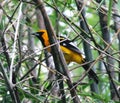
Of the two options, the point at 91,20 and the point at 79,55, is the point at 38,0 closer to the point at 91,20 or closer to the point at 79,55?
the point at 79,55

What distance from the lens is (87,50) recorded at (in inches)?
121

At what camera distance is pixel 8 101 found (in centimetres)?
266

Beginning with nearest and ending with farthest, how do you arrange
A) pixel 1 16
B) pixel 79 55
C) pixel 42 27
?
pixel 1 16 → pixel 42 27 → pixel 79 55

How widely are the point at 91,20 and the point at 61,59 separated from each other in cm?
296

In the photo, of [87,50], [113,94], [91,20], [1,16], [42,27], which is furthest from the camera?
[91,20]

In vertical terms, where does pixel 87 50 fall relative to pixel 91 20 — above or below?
below

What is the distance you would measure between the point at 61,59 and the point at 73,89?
21cm

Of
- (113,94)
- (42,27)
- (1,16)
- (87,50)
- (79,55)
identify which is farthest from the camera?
(79,55)

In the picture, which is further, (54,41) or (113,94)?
(113,94)

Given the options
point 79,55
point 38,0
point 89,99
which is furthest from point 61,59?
point 79,55

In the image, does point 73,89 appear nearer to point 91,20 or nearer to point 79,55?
point 79,55

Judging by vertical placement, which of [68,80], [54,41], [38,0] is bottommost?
[68,80]

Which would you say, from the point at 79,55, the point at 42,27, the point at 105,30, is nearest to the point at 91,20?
the point at 79,55

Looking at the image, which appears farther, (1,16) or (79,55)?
(79,55)
